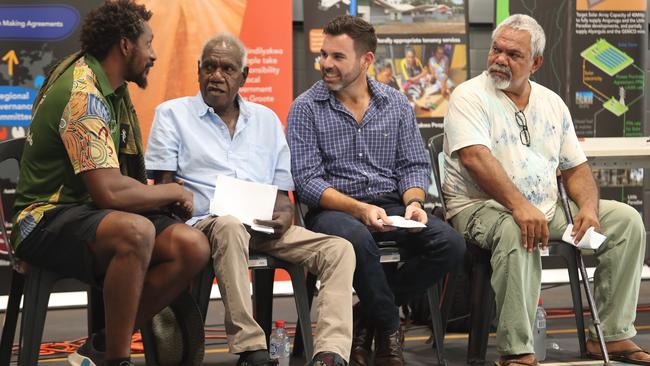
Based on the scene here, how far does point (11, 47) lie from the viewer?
5.56 meters

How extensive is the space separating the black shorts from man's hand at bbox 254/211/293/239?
26.1 inches

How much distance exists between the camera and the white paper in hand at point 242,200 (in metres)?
3.89

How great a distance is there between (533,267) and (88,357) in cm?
179

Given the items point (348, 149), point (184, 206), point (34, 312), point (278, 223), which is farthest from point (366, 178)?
point (34, 312)

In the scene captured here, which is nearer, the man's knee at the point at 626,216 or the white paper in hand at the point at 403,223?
the white paper in hand at the point at 403,223

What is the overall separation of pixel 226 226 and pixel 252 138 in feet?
1.92

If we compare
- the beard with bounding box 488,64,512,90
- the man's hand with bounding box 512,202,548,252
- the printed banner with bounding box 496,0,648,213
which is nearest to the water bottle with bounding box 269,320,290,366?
the man's hand with bounding box 512,202,548,252

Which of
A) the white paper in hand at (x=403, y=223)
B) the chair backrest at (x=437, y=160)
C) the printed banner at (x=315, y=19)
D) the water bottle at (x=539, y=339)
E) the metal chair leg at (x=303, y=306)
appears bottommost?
the water bottle at (x=539, y=339)

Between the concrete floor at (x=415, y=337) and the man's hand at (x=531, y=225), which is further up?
the man's hand at (x=531, y=225)

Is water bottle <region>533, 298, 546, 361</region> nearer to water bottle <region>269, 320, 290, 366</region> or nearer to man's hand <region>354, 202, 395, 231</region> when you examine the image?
man's hand <region>354, 202, 395, 231</region>

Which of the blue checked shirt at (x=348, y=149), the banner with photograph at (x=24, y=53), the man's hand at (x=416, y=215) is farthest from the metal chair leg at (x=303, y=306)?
the banner with photograph at (x=24, y=53)

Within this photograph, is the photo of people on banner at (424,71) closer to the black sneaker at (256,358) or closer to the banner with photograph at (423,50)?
the banner with photograph at (423,50)

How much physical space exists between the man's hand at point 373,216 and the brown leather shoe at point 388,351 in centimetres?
43

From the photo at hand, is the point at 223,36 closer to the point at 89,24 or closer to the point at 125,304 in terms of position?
the point at 89,24
